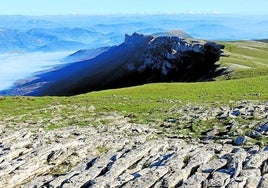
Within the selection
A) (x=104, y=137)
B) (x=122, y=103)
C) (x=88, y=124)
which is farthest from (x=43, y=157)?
(x=122, y=103)

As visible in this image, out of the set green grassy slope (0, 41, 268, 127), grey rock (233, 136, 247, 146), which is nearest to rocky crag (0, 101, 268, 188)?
grey rock (233, 136, 247, 146)

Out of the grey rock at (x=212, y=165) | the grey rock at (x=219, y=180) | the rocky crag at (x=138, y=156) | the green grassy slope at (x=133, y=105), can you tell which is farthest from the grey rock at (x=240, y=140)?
the green grassy slope at (x=133, y=105)

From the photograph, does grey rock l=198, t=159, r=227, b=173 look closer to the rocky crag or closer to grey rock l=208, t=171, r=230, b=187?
A: the rocky crag

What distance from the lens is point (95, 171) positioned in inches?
981

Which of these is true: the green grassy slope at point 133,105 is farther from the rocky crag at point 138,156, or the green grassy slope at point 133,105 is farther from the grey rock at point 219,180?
the grey rock at point 219,180

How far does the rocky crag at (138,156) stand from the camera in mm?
23109

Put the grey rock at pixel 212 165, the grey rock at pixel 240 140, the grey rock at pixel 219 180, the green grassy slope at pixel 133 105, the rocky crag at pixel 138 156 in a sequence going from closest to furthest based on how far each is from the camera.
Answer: the grey rock at pixel 219 180 → the rocky crag at pixel 138 156 → the grey rock at pixel 212 165 → the grey rock at pixel 240 140 → the green grassy slope at pixel 133 105

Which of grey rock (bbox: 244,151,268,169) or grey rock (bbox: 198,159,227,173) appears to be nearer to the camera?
grey rock (bbox: 244,151,268,169)

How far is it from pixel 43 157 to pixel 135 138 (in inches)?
326

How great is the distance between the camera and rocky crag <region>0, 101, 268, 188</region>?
2311 centimetres

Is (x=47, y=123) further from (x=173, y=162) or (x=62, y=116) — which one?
(x=173, y=162)

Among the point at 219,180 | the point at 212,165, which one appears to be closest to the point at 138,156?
the point at 212,165

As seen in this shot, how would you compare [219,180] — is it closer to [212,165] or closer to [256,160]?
[212,165]

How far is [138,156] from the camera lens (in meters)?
27.2
